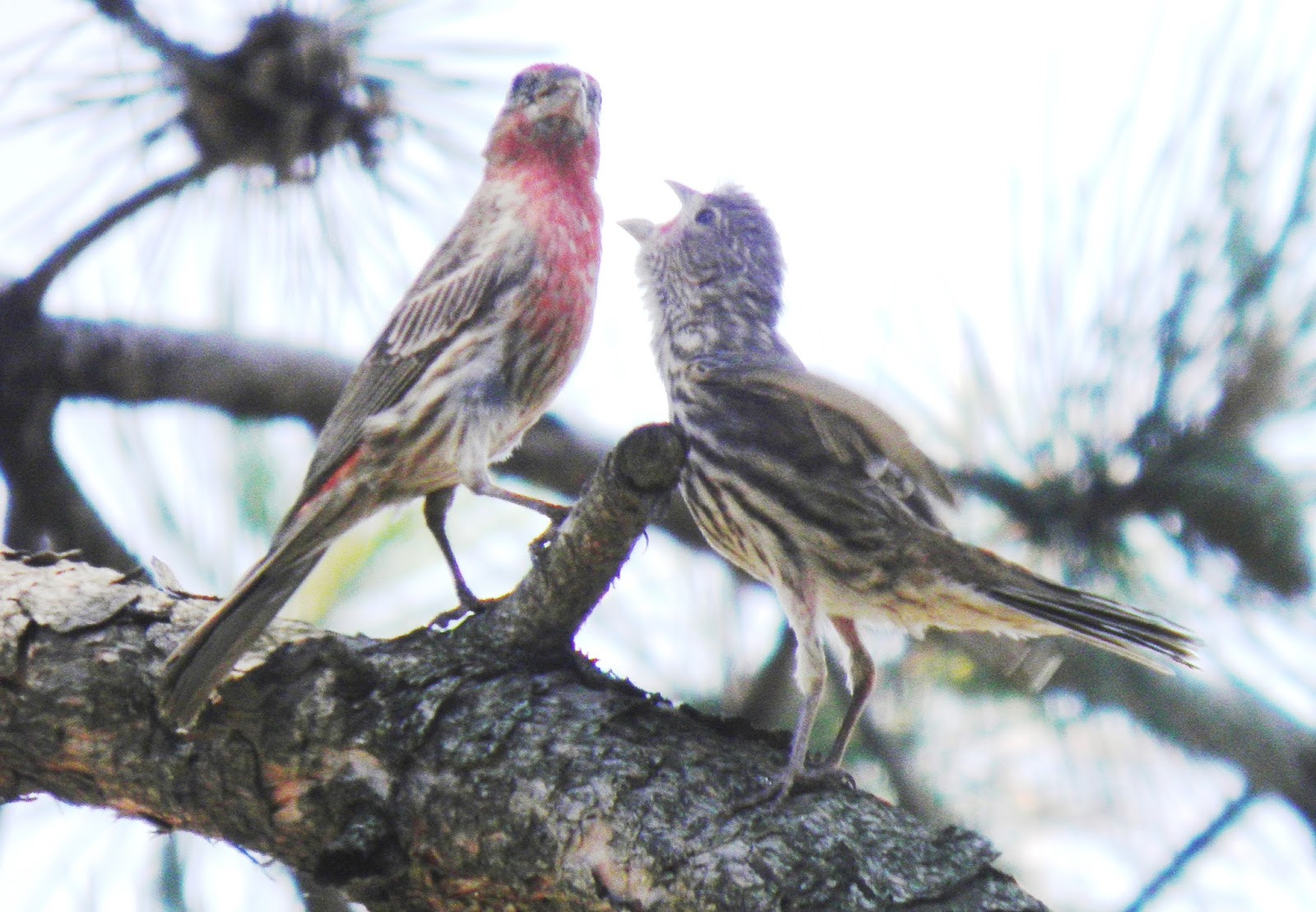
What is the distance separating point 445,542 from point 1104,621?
1503 mm

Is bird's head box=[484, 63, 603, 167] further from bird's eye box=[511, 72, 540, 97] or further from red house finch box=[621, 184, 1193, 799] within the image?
red house finch box=[621, 184, 1193, 799]

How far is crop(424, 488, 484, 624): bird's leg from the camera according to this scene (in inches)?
113

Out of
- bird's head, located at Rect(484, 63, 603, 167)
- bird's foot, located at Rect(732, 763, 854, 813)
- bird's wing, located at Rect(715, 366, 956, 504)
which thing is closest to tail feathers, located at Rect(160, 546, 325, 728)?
bird's foot, located at Rect(732, 763, 854, 813)

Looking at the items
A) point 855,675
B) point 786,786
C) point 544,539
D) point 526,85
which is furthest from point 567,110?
point 786,786

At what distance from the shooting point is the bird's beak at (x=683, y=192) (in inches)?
158

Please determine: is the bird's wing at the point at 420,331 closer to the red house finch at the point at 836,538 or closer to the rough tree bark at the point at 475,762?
the red house finch at the point at 836,538

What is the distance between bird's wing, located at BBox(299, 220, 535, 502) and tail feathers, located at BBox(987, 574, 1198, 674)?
137 centimetres

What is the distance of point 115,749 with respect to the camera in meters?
2.39

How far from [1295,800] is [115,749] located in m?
2.77

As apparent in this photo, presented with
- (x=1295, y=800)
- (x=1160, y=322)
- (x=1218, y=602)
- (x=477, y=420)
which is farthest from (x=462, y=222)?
(x=1295, y=800)

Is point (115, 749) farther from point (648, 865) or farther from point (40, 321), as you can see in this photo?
point (40, 321)

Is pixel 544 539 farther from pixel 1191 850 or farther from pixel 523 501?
pixel 1191 850

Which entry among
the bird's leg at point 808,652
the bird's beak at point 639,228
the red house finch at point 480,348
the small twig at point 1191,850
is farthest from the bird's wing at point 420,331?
the small twig at point 1191,850

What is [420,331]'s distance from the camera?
335 cm
